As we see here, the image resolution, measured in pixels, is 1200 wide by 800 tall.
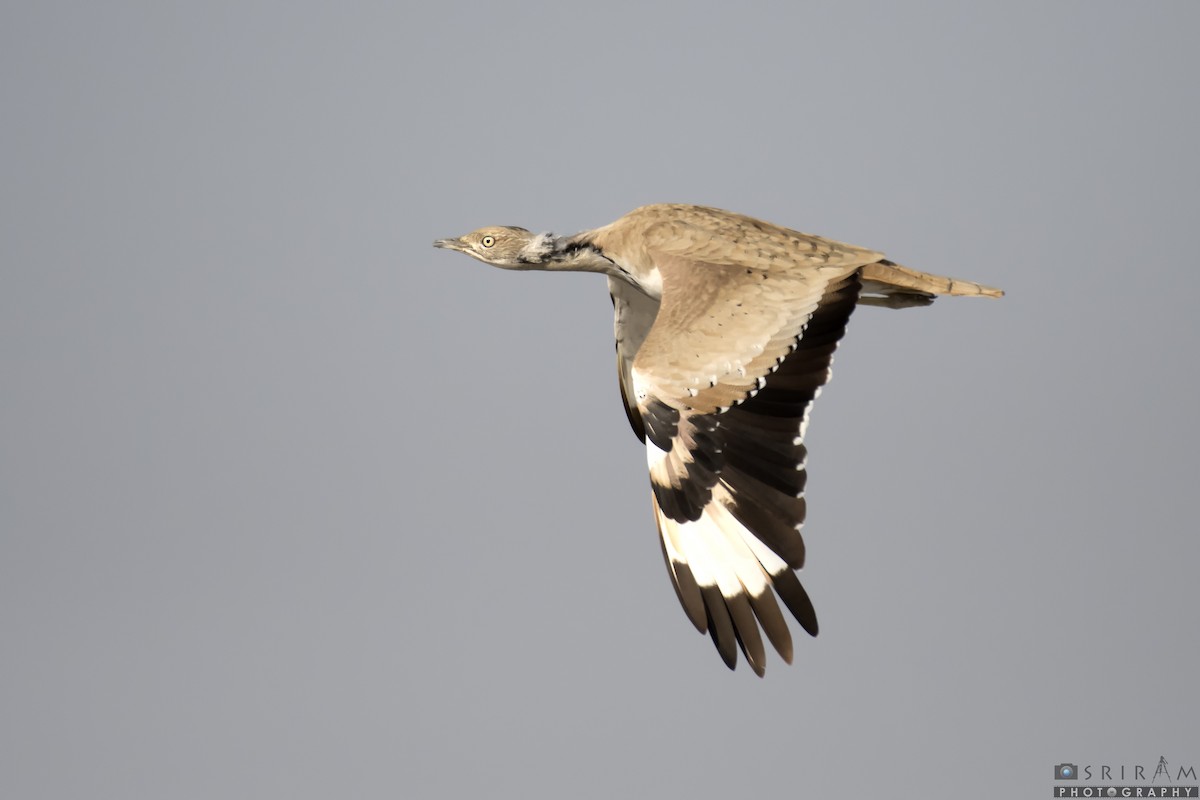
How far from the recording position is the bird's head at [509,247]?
1777 centimetres

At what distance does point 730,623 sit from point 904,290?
3.27 meters

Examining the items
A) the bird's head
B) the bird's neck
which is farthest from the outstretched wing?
the bird's head

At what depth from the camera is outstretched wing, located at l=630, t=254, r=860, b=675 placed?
14.6 m

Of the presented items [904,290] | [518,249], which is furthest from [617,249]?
[904,290]

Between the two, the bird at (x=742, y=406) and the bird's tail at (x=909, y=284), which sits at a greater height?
the bird's tail at (x=909, y=284)

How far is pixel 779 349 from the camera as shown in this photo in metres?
14.6

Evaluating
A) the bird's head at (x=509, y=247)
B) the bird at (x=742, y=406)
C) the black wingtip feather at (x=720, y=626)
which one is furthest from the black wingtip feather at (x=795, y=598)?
the bird's head at (x=509, y=247)

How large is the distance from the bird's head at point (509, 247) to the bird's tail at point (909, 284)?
3.14 meters

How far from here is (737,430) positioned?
1487 cm

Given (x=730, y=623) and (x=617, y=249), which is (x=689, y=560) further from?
(x=617, y=249)

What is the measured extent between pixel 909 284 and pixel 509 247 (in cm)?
400

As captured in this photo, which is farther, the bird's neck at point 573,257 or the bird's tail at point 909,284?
the bird's neck at point 573,257

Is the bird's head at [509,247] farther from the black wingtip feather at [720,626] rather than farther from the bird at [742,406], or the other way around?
the black wingtip feather at [720,626]

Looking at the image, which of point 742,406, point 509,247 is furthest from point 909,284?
point 509,247
